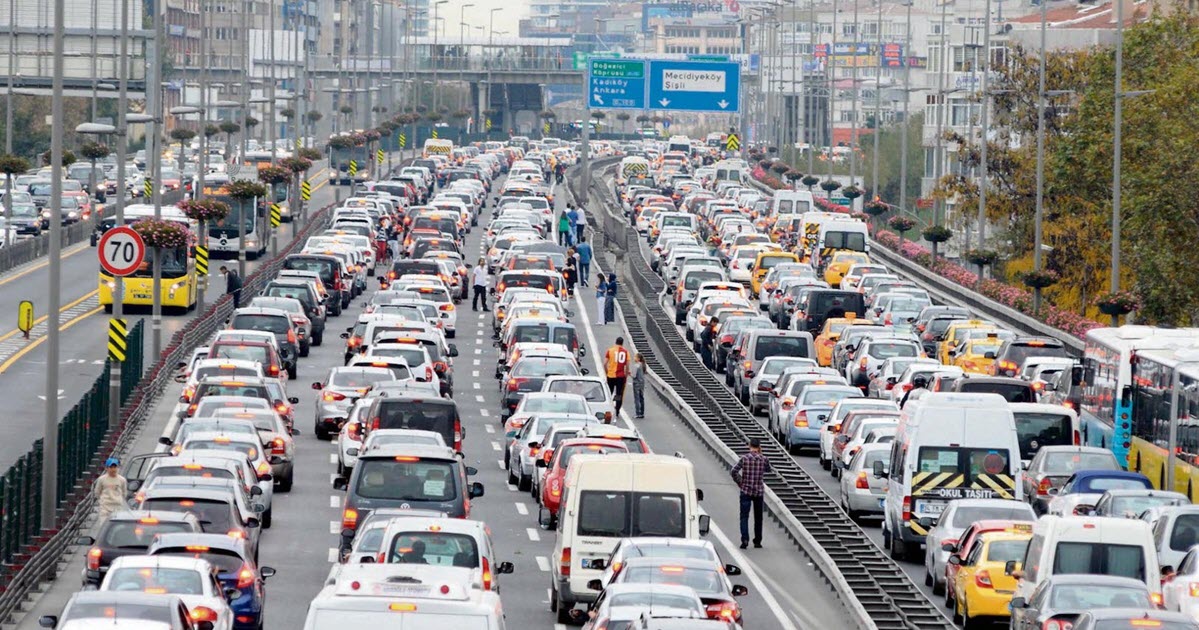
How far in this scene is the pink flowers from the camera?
2368 inches

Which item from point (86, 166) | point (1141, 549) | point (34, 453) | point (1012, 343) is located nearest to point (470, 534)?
point (1141, 549)

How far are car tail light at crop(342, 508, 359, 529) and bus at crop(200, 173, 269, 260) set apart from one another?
52.4m

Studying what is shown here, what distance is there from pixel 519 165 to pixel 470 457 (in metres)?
90.2

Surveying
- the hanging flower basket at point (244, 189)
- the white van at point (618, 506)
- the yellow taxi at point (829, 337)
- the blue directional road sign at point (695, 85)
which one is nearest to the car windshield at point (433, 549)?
the white van at point (618, 506)

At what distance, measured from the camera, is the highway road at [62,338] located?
4646 centimetres

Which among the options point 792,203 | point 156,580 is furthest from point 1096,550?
point 792,203

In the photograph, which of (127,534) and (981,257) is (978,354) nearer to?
(981,257)

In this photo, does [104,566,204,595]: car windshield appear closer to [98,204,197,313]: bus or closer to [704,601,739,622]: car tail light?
[704,601,739,622]: car tail light

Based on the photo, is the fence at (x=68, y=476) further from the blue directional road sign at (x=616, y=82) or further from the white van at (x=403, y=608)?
the blue directional road sign at (x=616, y=82)

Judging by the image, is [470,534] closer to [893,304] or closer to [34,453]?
[34,453]

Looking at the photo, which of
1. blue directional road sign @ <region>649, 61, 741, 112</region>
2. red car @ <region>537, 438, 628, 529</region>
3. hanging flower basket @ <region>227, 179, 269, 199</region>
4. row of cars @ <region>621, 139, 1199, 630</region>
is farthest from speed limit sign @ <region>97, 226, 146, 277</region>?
blue directional road sign @ <region>649, 61, 741, 112</region>

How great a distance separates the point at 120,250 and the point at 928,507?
15.4 m

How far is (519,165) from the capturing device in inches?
5197

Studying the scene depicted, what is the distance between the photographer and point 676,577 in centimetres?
2325
